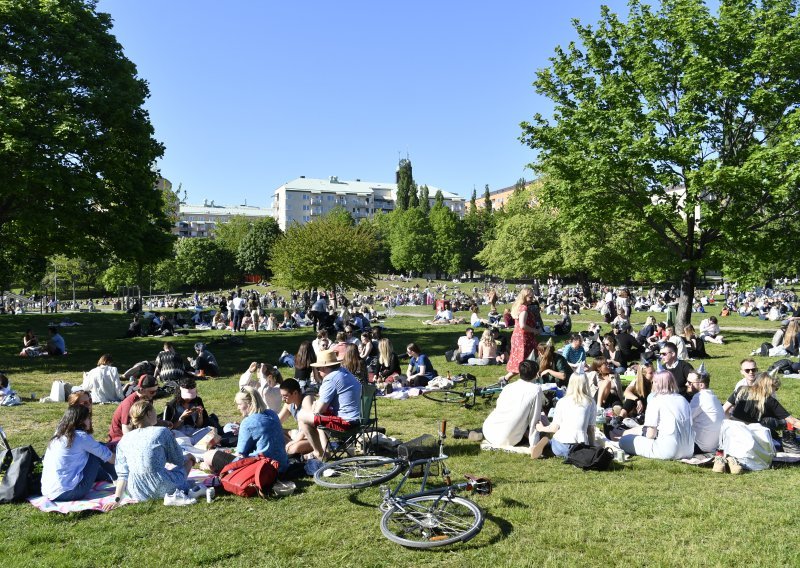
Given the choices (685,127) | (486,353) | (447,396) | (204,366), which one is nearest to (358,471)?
(447,396)

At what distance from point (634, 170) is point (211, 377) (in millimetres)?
14362

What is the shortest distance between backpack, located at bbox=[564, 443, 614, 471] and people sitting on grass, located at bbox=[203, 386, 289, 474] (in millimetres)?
3402

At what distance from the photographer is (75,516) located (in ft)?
19.4

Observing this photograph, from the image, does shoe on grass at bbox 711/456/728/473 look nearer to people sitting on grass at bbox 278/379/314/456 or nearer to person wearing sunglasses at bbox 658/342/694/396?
person wearing sunglasses at bbox 658/342/694/396

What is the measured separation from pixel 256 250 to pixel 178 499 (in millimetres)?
81785

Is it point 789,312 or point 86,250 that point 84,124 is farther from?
point 789,312

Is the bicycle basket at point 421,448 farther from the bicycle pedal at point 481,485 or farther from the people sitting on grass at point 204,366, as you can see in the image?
the people sitting on grass at point 204,366

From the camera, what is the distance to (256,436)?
691 centimetres

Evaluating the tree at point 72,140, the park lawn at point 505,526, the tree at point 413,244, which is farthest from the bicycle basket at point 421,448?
the tree at point 413,244

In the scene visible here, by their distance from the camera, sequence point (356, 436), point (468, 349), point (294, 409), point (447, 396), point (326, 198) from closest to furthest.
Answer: point (356, 436) → point (294, 409) → point (447, 396) → point (468, 349) → point (326, 198)

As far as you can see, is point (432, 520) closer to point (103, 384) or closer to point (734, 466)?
point (734, 466)

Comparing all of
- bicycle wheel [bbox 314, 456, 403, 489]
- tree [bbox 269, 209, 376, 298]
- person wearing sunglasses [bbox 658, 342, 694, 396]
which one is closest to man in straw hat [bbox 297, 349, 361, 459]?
bicycle wheel [bbox 314, 456, 403, 489]

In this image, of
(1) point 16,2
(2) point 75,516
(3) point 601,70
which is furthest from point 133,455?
(3) point 601,70

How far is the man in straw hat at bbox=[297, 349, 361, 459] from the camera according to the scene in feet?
24.6
